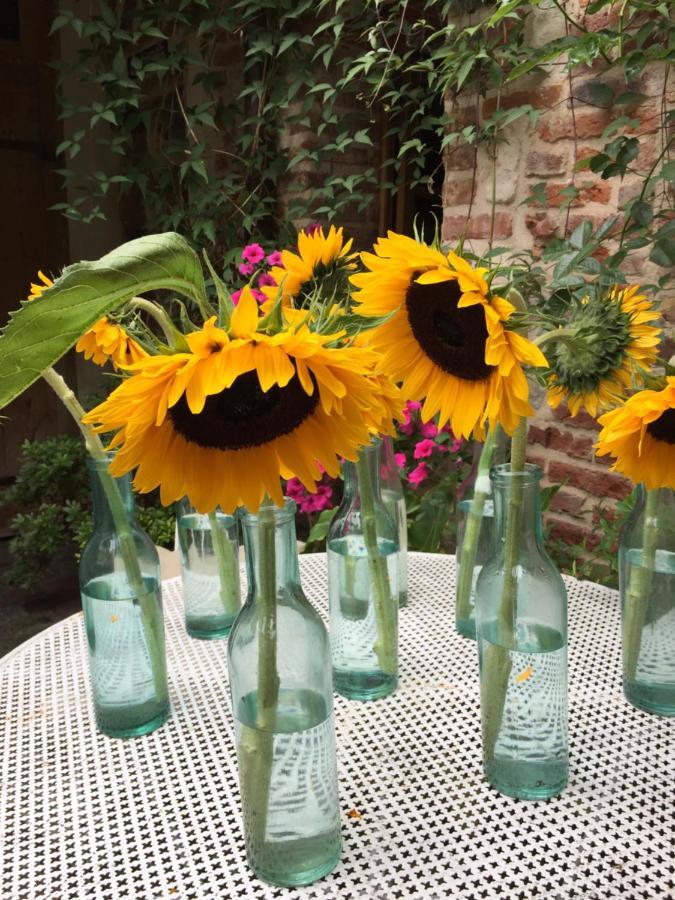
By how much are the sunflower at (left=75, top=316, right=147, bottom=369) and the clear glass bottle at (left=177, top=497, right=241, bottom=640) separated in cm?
24

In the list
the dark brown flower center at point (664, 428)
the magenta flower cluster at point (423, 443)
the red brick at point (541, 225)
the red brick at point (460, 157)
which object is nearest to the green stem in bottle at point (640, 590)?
the dark brown flower center at point (664, 428)

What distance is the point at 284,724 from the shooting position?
624 millimetres

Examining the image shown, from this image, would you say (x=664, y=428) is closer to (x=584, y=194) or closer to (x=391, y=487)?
(x=391, y=487)

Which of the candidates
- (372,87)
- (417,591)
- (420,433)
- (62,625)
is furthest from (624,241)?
(62,625)

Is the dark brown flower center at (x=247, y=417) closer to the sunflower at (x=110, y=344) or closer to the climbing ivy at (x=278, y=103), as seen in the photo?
the sunflower at (x=110, y=344)

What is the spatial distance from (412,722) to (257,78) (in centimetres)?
238

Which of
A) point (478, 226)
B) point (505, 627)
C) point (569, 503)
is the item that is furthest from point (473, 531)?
point (478, 226)

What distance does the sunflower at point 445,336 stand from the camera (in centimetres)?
61

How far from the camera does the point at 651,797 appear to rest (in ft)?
2.39

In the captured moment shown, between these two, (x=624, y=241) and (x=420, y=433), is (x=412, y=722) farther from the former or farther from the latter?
(x=420, y=433)

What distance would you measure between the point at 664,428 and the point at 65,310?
505 millimetres

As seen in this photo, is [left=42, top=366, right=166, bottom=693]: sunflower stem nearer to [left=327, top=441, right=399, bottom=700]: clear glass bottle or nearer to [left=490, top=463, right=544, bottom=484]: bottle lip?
[left=327, top=441, right=399, bottom=700]: clear glass bottle

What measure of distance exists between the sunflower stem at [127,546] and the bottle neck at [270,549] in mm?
210

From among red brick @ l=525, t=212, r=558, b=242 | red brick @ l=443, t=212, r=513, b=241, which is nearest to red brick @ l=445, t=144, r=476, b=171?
red brick @ l=443, t=212, r=513, b=241
